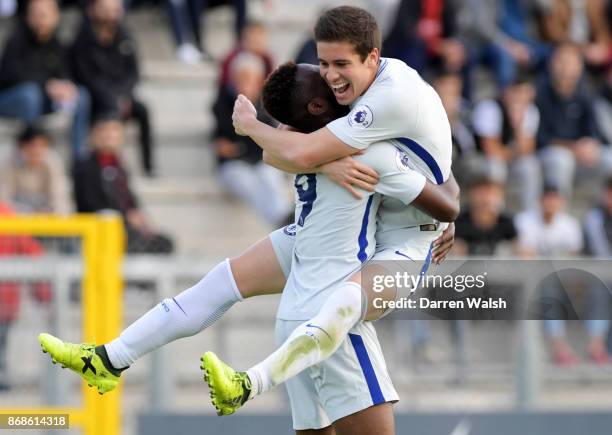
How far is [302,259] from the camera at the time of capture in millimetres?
4984

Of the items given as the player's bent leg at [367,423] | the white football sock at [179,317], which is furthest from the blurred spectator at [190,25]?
the player's bent leg at [367,423]

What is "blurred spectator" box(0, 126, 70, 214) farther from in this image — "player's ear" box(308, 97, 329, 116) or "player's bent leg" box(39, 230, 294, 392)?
"player's ear" box(308, 97, 329, 116)

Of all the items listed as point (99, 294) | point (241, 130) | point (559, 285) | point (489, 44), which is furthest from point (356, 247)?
point (489, 44)

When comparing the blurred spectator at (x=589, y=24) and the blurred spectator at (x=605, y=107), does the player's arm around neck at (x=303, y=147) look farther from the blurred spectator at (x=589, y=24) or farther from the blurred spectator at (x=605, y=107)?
the blurred spectator at (x=589, y=24)

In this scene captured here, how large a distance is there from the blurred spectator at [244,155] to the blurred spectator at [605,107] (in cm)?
299

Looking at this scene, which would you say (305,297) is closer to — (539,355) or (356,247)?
(356,247)

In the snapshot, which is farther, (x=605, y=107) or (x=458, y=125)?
(x=605, y=107)

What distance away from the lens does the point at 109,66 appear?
10.2 m

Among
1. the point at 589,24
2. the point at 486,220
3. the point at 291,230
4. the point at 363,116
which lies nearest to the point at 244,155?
the point at 486,220

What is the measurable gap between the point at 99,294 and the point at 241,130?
2993mm

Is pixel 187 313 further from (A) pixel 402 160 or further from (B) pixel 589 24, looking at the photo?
(B) pixel 589 24

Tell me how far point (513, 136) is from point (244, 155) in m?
2.22

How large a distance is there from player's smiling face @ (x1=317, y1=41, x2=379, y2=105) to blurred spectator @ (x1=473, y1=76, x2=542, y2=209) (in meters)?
5.50

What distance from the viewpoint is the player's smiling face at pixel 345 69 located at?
4.73 m
